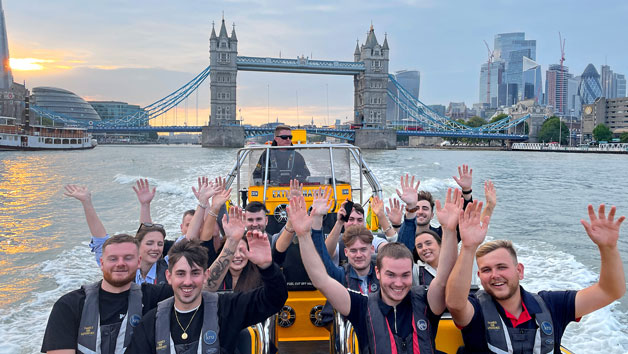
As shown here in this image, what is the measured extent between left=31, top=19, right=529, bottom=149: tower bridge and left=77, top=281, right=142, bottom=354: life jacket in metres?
77.4

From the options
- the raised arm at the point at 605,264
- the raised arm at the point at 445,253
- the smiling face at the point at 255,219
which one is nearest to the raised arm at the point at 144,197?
the smiling face at the point at 255,219

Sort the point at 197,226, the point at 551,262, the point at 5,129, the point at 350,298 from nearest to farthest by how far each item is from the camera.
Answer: the point at 350,298, the point at 197,226, the point at 551,262, the point at 5,129

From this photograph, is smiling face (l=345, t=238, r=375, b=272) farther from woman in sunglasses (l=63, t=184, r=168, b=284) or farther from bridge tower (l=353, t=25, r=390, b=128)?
bridge tower (l=353, t=25, r=390, b=128)

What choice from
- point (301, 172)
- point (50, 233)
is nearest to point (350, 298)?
point (301, 172)

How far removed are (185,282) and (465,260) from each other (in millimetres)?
1629

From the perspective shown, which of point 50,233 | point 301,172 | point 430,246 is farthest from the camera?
point 50,233

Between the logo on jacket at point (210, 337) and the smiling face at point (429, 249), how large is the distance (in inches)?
69.5

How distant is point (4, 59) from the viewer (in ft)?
Result: 420

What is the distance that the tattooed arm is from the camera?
11.6ft

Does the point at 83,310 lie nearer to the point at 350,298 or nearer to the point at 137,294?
the point at 137,294

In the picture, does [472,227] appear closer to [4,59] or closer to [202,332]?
[202,332]

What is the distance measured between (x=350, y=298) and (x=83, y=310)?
5.43ft

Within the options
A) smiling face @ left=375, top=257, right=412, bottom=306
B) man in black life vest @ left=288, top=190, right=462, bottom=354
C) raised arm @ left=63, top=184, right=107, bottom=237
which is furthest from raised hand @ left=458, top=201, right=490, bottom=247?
raised arm @ left=63, top=184, right=107, bottom=237

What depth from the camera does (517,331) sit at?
9.74ft
